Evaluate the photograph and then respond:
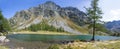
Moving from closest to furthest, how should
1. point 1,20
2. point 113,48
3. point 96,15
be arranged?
point 113,48 → point 96,15 → point 1,20

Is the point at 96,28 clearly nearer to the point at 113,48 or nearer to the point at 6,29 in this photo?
the point at 113,48

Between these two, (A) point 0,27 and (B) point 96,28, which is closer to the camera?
(B) point 96,28

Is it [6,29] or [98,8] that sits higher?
[98,8]

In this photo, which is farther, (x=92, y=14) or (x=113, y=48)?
(x=92, y=14)

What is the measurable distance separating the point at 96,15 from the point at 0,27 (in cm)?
7685

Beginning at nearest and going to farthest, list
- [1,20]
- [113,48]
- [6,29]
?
[113,48] < [1,20] < [6,29]

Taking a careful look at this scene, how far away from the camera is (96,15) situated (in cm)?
7275

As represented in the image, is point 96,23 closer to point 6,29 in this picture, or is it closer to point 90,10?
point 90,10

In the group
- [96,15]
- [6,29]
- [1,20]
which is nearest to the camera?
[96,15]

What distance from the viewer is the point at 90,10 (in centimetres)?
7281

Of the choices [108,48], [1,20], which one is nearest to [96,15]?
[108,48]

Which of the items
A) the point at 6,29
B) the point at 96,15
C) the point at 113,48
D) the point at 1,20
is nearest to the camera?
the point at 113,48

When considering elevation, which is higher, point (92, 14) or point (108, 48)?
point (92, 14)

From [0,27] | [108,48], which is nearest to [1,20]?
[0,27]
